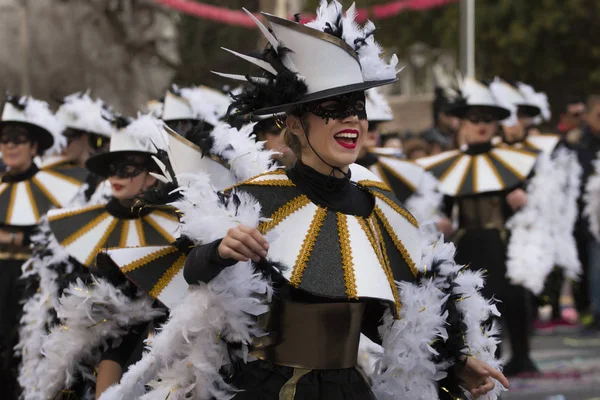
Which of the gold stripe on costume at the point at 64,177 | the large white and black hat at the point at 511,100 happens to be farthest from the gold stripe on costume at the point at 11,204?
the large white and black hat at the point at 511,100

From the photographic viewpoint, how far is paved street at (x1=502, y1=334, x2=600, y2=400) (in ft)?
28.6

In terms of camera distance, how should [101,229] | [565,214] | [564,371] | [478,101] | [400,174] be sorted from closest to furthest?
1. [101,229]
2. [400,174]
3. [478,101]
4. [564,371]
5. [565,214]

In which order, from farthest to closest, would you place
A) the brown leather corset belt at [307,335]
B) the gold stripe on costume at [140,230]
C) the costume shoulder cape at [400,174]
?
the costume shoulder cape at [400,174]
the gold stripe on costume at [140,230]
the brown leather corset belt at [307,335]

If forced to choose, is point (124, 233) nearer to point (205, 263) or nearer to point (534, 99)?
point (205, 263)

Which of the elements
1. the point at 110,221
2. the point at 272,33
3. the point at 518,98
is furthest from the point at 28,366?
the point at 518,98

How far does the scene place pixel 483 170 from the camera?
28.8ft

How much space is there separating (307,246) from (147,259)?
3.06 feet

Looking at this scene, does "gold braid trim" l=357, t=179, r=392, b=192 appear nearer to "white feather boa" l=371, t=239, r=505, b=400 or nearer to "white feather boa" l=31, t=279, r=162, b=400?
"white feather boa" l=371, t=239, r=505, b=400

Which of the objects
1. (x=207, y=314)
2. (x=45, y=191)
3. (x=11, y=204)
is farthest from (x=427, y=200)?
(x=207, y=314)

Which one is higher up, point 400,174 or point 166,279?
point 400,174

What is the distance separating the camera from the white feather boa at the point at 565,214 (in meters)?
9.94

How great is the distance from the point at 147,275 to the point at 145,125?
1479 mm

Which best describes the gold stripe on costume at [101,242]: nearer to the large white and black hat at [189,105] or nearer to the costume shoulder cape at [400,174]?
the large white and black hat at [189,105]

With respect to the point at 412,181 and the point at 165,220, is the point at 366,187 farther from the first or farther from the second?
the point at 412,181
